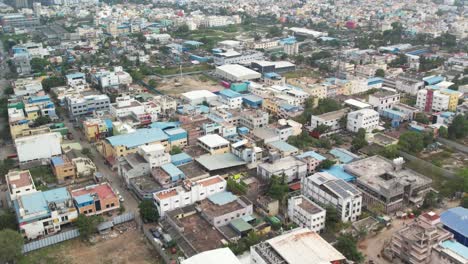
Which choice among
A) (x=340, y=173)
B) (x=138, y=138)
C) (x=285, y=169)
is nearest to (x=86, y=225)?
(x=138, y=138)

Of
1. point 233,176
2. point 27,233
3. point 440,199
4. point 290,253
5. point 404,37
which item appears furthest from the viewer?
point 404,37

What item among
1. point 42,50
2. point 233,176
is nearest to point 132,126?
point 233,176

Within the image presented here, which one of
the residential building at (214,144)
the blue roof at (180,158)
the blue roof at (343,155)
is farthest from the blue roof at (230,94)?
the blue roof at (343,155)

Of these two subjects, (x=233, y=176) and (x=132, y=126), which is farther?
(x=132, y=126)

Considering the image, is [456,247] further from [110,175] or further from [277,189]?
[110,175]

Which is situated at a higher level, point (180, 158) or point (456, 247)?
point (180, 158)

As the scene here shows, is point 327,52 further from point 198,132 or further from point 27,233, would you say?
point 27,233
